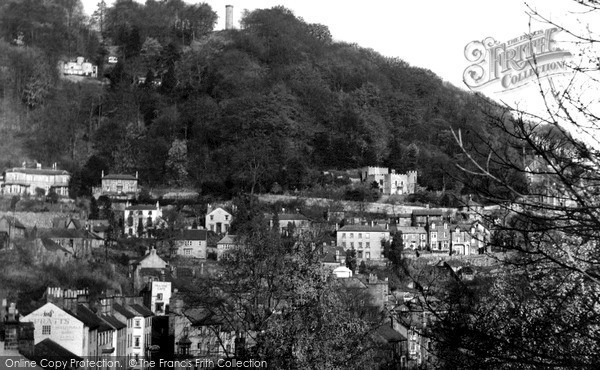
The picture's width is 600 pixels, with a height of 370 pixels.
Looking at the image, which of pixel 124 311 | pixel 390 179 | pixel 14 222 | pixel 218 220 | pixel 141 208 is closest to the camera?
pixel 124 311

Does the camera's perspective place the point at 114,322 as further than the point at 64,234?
No

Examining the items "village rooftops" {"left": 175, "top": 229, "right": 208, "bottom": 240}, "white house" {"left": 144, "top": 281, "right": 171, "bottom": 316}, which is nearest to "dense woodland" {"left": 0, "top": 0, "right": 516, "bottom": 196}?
"village rooftops" {"left": 175, "top": 229, "right": 208, "bottom": 240}

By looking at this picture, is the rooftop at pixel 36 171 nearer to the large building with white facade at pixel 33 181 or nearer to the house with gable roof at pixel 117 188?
the large building with white facade at pixel 33 181

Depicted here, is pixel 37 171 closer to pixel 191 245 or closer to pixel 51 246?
pixel 191 245

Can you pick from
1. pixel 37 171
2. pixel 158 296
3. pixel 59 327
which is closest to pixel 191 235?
pixel 37 171

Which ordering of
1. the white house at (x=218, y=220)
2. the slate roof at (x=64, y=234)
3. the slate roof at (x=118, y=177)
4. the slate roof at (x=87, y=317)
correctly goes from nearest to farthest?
the slate roof at (x=87, y=317) < the slate roof at (x=64, y=234) < the white house at (x=218, y=220) < the slate roof at (x=118, y=177)

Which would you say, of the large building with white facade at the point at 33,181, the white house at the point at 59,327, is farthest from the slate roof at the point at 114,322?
the large building with white facade at the point at 33,181
